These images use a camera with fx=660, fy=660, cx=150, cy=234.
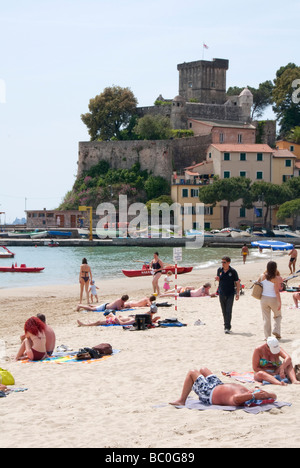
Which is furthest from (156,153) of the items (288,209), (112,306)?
(112,306)

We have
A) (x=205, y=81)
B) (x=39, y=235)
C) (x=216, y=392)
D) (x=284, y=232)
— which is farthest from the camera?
(x=205, y=81)

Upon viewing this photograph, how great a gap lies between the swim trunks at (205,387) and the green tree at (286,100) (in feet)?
254

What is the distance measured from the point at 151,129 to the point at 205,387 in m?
74.3

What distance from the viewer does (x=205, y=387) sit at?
7871 millimetres

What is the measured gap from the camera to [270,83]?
96312mm

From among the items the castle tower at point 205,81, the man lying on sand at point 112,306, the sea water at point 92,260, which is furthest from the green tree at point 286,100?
the man lying on sand at point 112,306

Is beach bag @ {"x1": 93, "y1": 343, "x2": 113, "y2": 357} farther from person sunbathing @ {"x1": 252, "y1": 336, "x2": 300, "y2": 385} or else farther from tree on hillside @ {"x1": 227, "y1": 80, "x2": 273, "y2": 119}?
tree on hillside @ {"x1": 227, "y1": 80, "x2": 273, "y2": 119}

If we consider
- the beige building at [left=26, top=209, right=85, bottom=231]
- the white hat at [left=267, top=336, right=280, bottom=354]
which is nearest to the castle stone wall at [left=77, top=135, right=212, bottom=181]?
the beige building at [left=26, top=209, right=85, bottom=231]

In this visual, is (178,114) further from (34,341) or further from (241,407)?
(241,407)

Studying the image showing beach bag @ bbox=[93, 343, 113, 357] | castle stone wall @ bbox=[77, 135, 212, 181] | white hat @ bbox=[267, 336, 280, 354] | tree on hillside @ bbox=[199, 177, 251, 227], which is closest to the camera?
white hat @ bbox=[267, 336, 280, 354]

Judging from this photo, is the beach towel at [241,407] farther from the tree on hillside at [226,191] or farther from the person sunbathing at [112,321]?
the tree on hillside at [226,191]

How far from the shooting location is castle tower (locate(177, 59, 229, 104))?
92.4m

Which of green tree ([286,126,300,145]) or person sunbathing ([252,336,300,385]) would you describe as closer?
person sunbathing ([252,336,300,385])

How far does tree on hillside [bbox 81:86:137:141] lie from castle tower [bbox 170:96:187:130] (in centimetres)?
534
